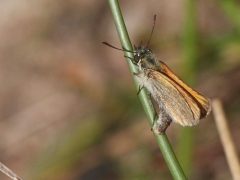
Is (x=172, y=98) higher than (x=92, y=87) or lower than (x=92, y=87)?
lower

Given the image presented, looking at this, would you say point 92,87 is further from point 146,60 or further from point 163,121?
point 163,121

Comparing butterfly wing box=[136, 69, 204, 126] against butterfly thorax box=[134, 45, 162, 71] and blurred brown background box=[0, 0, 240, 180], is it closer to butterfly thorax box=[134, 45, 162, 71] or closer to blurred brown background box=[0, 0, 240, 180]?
butterfly thorax box=[134, 45, 162, 71]

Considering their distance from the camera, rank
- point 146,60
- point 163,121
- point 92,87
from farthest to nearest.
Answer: point 92,87, point 146,60, point 163,121

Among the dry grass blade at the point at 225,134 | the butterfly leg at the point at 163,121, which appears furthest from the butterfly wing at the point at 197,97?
the dry grass blade at the point at 225,134

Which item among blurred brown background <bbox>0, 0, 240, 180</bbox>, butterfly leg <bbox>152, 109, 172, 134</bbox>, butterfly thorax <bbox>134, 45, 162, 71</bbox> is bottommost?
butterfly leg <bbox>152, 109, 172, 134</bbox>

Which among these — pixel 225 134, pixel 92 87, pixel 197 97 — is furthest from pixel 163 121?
pixel 92 87

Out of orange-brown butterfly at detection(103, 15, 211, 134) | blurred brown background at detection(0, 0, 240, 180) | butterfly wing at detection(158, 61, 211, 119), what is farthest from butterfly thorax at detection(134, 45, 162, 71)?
blurred brown background at detection(0, 0, 240, 180)
